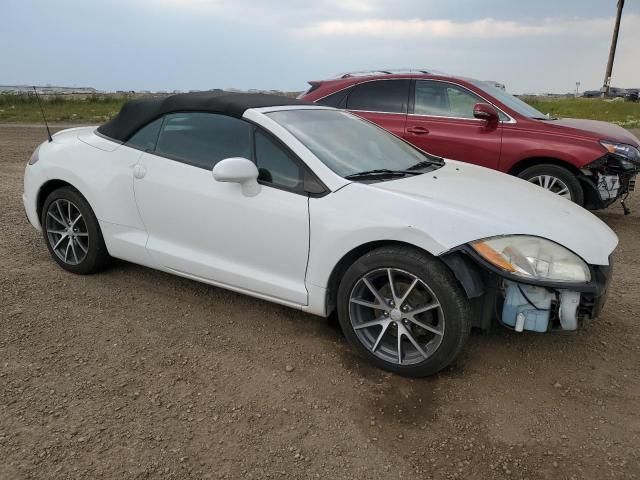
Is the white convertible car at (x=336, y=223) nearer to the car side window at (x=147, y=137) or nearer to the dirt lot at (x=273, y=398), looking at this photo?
the car side window at (x=147, y=137)

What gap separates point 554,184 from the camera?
6082 millimetres

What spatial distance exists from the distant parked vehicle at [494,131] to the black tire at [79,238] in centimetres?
382

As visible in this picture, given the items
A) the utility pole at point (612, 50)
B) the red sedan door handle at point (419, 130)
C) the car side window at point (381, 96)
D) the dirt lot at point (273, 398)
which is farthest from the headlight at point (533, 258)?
the utility pole at point (612, 50)

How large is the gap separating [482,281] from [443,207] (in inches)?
18.3

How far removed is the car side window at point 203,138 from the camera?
358 centimetres

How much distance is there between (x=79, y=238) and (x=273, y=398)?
7.93 feet

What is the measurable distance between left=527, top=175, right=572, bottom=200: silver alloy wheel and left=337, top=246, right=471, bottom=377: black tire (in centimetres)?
373

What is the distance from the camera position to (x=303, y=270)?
10.9ft

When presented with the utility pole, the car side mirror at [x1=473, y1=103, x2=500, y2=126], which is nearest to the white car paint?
the car side mirror at [x1=473, y1=103, x2=500, y2=126]

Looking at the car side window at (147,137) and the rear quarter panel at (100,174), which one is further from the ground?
the car side window at (147,137)

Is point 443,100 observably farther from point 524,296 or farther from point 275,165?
point 524,296

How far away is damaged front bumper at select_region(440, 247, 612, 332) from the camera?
9.37ft

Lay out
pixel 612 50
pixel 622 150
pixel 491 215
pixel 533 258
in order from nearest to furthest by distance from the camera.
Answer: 1. pixel 533 258
2. pixel 491 215
3. pixel 622 150
4. pixel 612 50

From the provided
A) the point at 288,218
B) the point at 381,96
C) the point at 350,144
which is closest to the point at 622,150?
the point at 381,96
